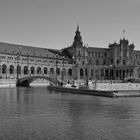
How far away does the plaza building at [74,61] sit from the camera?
11838cm

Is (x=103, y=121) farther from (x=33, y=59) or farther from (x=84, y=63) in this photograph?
(x=84, y=63)

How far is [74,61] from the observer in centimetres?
14650

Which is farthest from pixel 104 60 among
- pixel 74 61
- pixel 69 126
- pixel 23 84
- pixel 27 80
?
pixel 69 126

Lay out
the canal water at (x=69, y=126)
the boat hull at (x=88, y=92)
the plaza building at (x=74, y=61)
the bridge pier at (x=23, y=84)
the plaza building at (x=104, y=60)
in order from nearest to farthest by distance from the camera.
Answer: the canal water at (x=69, y=126)
the boat hull at (x=88, y=92)
the bridge pier at (x=23, y=84)
the plaza building at (x=74, y=61)
the plaza building at (x=104, y=60)

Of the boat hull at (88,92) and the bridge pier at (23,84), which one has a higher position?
the bridge pier at (23,84)

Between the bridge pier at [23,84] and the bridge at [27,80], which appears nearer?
the bridge pier at [23,84]

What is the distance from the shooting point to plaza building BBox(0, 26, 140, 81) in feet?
388

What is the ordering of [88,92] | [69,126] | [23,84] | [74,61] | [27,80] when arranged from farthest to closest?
[74,61] < [27,80] < [23,84] < [88,92] < [69,126]

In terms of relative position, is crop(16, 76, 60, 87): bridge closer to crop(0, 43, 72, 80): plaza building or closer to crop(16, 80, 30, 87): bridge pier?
crop(16, 80, 30, 87): bridge pier

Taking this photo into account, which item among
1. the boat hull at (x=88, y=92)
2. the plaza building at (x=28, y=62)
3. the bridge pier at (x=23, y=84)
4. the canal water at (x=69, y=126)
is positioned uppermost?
Answer: the plaza building at (x=28, y=62)

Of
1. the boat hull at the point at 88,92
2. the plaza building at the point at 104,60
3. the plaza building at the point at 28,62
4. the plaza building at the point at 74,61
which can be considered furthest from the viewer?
the plaza building at the point at 104,60

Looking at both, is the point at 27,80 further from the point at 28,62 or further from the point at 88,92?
the point at 88,92

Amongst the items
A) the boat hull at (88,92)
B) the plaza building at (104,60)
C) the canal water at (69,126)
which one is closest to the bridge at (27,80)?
the boat hull at (88,92)

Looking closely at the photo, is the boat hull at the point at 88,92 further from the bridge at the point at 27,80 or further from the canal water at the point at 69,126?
the bridge at the point at 27,80
